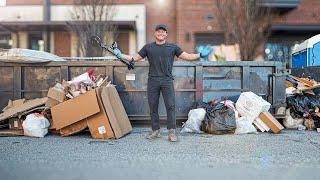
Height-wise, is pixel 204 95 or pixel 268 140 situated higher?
pixel 204 95

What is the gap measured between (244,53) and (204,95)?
6285 millimetres

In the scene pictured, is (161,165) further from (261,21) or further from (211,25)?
(211,25)

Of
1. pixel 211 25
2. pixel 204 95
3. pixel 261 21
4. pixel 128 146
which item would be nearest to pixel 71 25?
pixel 211 25

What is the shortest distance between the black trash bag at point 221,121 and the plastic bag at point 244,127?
0.41ft

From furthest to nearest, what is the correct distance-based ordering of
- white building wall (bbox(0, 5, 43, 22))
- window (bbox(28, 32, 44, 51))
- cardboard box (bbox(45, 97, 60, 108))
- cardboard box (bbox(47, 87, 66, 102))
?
window (bbox(28, 32, 44, 51)) → white building wall (bbox(0, 5, 43, 22)) → cardboard box (bbox(45, 97, 60, 108)) → cardboard box (bbox(47, 87, 66, 102))

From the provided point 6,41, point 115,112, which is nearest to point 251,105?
point 115,112

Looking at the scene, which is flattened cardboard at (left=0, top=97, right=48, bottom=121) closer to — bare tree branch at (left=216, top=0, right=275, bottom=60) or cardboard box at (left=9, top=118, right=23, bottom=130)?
cardboard box at (left=9, top=118, right=23, bottom=130)

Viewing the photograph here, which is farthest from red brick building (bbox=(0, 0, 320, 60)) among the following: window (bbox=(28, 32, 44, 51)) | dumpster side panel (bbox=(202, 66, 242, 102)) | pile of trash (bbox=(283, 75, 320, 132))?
dumpster side panel (bbox=(202, 66, 242, 102))

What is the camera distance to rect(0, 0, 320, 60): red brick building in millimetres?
16125

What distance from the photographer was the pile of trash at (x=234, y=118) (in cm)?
696

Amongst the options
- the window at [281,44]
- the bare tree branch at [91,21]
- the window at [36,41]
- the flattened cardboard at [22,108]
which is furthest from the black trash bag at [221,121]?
the window at [36,41]

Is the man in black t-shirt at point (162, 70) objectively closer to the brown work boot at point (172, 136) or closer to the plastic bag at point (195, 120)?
the brown work boot at point (172, 136)

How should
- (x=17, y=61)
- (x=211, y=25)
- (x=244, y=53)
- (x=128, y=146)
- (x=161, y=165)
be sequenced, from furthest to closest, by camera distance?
(x=211, y=25) → (x=244, y=53) → (x=17, y=61) → (x=128, y=146) → (x=161, y=165)

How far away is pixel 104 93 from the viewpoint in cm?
668
